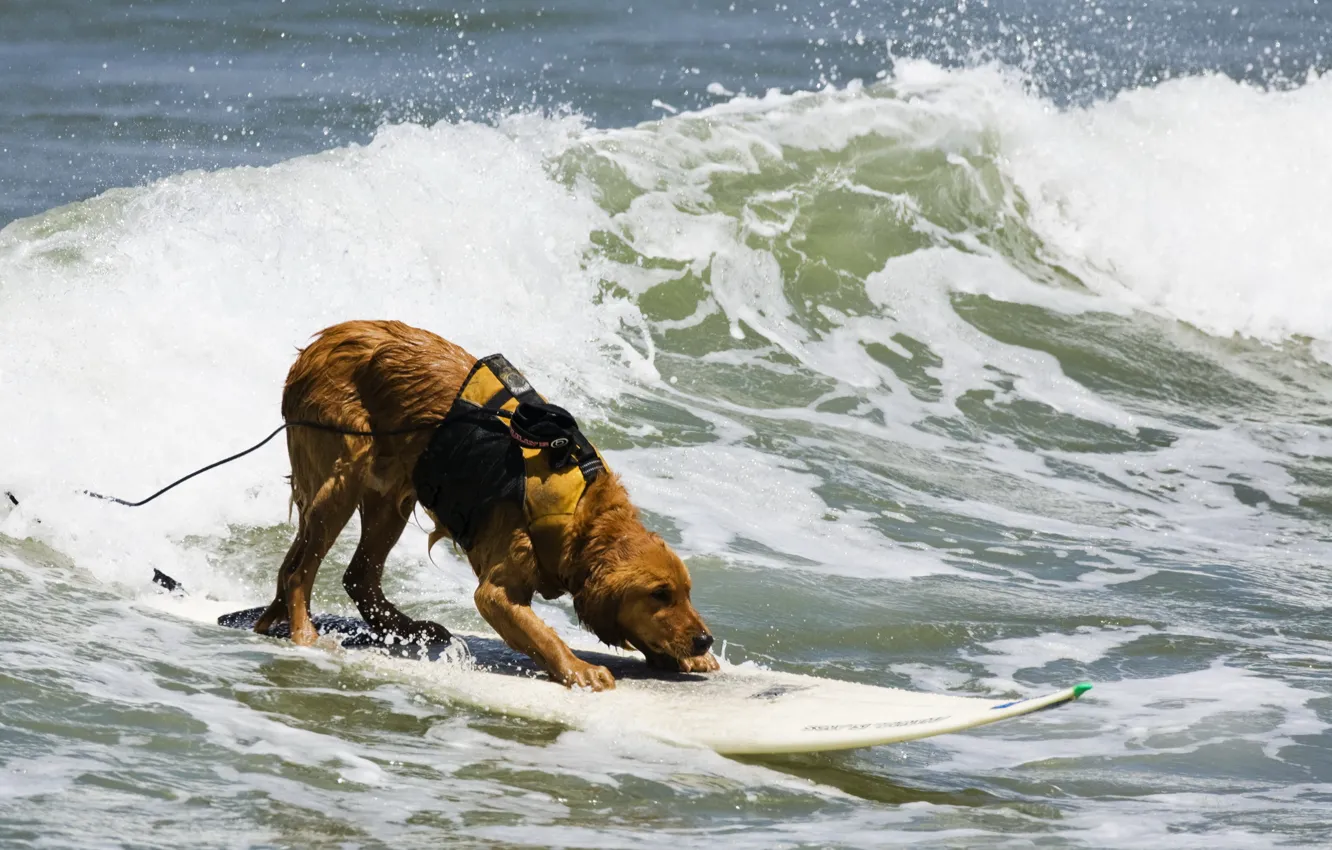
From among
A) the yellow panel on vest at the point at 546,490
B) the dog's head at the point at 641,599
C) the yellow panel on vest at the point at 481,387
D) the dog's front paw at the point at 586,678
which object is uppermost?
the yellow panel on vest at the point at 481,387

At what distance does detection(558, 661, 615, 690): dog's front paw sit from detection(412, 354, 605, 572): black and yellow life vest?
0.34 m

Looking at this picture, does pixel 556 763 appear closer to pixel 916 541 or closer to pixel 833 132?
pixel 916 541

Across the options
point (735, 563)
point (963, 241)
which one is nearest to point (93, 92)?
point (963, 241)

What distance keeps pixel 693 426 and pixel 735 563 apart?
2235 mm

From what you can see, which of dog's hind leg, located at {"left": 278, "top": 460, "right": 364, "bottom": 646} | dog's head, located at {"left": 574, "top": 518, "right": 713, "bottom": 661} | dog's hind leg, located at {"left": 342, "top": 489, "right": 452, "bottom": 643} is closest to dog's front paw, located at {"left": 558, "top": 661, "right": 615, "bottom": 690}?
dog's head, located at {"left": 574, "top": 518, "right": 713, "bottom": 661}

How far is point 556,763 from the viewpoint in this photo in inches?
187

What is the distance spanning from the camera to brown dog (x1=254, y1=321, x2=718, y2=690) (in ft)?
17.1

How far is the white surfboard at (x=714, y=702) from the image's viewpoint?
15.8 feet

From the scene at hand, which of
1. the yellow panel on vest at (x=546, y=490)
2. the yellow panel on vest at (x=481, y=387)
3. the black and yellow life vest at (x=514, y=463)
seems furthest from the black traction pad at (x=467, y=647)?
the yellow panel on vest at (x=481, y=387)

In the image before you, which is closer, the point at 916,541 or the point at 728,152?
the point at 916,541

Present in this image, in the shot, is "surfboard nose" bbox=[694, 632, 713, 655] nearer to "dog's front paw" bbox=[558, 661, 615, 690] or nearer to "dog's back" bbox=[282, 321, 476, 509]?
"dog's front paw" bbox=[558, 661, 615, 690]

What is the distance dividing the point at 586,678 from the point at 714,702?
0.43 meters

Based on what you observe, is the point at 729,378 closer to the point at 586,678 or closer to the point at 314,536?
the point at 314,536

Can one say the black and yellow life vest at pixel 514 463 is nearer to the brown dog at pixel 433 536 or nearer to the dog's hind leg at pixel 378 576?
the brown dog at pixel 433 536
